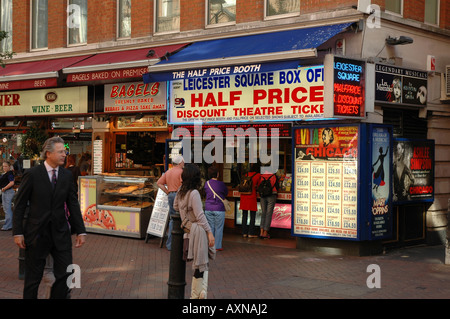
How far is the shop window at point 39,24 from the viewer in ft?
62.2

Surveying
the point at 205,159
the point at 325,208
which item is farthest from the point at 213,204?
the point at 205,159

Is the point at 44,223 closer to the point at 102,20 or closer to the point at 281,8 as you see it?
the point at 281,8

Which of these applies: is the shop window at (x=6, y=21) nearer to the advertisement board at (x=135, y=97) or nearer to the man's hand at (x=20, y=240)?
the advertisement board at (x=135, y=97)

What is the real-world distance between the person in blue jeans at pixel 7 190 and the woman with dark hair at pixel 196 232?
27.5ft

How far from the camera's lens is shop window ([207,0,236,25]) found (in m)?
14.4

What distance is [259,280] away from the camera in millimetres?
9211

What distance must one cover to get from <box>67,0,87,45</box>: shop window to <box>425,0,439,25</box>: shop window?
928cm

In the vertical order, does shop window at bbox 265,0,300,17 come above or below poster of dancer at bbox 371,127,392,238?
above

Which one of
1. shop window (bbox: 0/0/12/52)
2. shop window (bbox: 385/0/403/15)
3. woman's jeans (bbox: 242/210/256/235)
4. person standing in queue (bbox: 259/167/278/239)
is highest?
shop window (bbox: 0/0/12/52)

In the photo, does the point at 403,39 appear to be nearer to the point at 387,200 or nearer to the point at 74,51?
the point at 387,200

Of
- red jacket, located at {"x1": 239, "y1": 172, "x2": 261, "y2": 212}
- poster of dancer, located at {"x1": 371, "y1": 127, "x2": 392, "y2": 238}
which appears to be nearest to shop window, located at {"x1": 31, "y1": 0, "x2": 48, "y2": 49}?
red jacket, located at {"x1": 239, "y1": 172, "x2": 261, "y2": 212}

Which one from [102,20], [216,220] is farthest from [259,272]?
[102,20]

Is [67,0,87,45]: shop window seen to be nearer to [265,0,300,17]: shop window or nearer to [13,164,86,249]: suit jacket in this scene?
[265,0,300,17]: shop window

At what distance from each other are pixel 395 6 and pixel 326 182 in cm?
401
